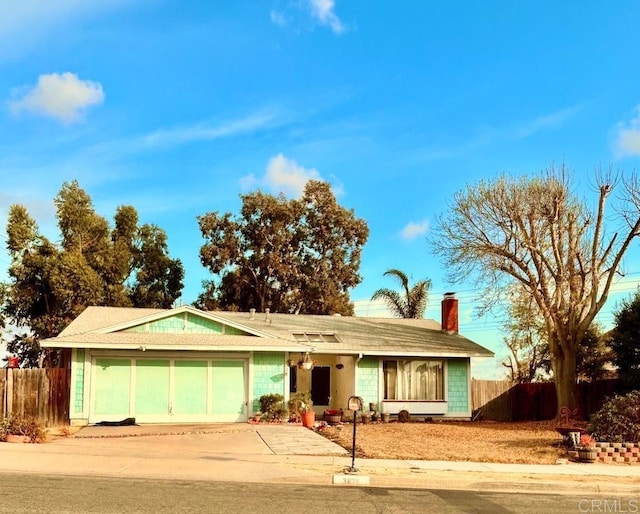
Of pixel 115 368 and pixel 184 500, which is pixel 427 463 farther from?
pixel 115 368

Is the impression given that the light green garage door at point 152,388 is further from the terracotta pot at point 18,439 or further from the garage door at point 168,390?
the terracotta pot at point 18,439

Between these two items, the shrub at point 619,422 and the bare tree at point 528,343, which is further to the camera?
the bare tree at point 528,343

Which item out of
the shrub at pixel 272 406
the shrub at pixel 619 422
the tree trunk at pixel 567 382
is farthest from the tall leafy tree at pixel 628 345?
the shrub at pixel 272 406

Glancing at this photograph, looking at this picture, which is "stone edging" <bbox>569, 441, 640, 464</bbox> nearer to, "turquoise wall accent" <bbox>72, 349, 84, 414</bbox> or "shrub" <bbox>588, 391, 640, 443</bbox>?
"shrub" <bbox>588, 391, 640, 443</bbox>

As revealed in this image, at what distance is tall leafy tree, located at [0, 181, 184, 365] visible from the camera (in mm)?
33281

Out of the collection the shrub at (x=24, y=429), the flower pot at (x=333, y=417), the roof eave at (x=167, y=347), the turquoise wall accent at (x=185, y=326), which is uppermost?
the turquoise wall accent at (x=185, y=326)

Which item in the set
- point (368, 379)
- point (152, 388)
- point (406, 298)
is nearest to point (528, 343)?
point (406, 298)

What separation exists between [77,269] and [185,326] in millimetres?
13557

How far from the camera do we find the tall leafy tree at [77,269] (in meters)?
33.3

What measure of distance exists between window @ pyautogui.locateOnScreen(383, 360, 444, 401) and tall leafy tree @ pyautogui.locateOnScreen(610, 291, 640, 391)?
626 centimetres

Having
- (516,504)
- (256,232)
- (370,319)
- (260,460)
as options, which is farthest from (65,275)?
(516,504)

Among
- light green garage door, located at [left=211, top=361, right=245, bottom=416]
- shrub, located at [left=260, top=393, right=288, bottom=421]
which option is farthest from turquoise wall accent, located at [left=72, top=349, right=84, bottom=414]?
shrub, located at [left=260, top=393, right=288, bottom=421]

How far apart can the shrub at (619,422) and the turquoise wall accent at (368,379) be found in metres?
9.05

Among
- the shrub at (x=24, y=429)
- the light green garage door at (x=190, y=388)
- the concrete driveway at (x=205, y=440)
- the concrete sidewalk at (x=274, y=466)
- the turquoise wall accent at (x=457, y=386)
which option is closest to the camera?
the concrete sidewalk at (x=274, y=466)
